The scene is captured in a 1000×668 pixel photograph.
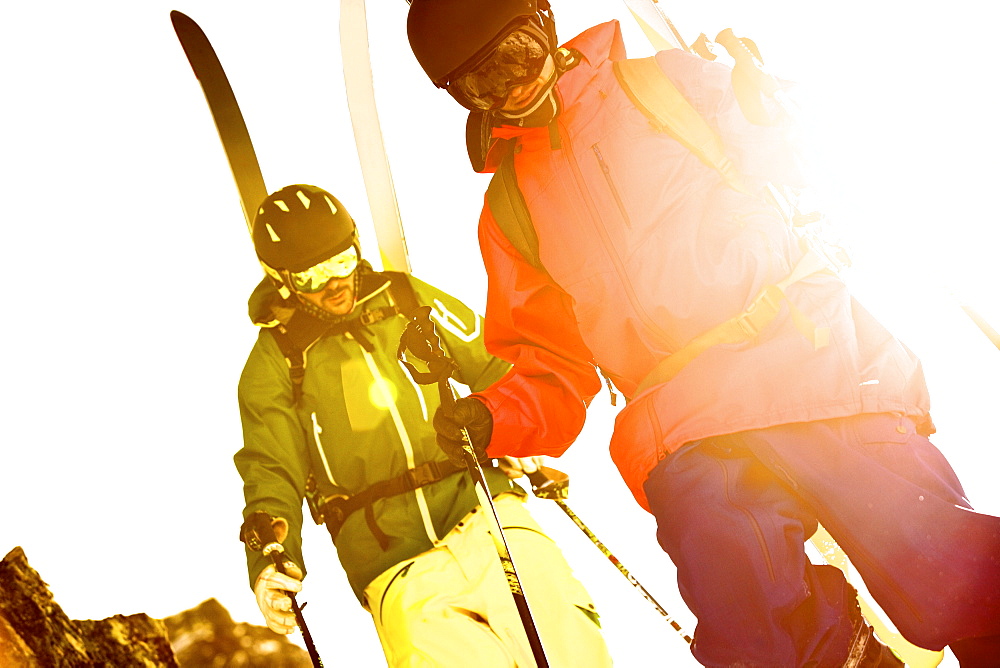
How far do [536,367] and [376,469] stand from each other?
48 cm

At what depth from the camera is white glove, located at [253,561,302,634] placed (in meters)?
1.60

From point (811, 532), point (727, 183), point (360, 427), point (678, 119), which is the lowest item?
point (811, 532)

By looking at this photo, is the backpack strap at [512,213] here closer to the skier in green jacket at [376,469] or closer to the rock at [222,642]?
the skier in green jacket at [376,469]

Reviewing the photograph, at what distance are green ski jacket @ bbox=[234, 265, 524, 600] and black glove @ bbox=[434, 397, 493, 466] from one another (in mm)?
270

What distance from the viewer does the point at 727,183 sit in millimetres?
1354

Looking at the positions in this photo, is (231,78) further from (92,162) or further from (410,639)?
(410,639)

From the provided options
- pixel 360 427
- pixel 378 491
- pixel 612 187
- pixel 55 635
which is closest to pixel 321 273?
pixel 360 427

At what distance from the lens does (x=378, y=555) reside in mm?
1646

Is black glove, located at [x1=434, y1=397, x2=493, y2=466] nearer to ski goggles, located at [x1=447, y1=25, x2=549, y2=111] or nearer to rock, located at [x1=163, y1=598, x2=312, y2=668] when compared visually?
ski goggles, located at [x1=447, y1=25, x2=549, y2=111]

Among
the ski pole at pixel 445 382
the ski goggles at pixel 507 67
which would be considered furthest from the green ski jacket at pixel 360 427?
the ski goggles at pixel 507 67

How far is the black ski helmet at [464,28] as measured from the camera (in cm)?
135

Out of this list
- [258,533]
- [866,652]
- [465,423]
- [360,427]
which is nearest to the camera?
[866,652]

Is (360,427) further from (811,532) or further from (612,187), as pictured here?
(811,532)

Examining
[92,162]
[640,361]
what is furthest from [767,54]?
[92,162]
